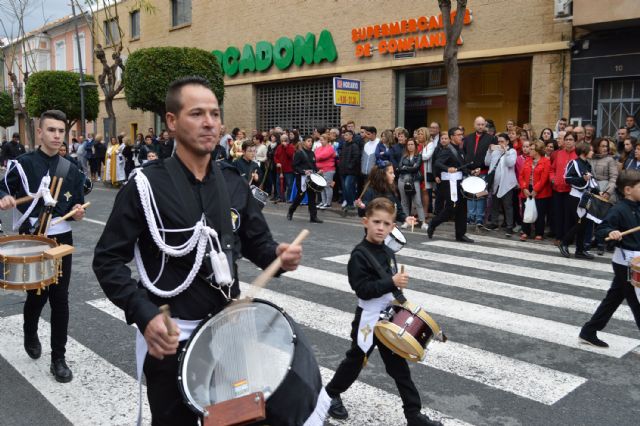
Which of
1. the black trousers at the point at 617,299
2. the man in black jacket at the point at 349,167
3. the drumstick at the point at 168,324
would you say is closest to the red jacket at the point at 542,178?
the man in black jacket at the point at 349,167

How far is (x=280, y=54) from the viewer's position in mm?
23344

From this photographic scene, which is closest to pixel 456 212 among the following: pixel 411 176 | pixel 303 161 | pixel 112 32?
pixel 411 176

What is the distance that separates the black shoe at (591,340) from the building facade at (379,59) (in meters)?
10.7

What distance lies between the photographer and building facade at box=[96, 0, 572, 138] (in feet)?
50.8

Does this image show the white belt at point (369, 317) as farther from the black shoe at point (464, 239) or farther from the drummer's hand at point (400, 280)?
the black shoe at point (464, 239)

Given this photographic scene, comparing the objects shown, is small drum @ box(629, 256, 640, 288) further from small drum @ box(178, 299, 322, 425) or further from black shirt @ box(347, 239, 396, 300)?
small drum @ box(178, 299, 322, 425)

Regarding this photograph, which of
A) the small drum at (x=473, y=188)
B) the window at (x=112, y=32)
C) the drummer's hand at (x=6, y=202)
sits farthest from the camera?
the window at (x=112, y=32)

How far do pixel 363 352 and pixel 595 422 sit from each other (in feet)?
5.19

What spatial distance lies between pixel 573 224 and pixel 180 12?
945 inches

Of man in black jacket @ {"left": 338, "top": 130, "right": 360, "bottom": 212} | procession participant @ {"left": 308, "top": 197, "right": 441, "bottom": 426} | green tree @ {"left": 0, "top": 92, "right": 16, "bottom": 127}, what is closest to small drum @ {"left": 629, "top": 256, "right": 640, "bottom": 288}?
procession participant @ {"left": 308, "top": 197, "right": 441, "bottom": 426}

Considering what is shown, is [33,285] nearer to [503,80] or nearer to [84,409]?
[84,409]

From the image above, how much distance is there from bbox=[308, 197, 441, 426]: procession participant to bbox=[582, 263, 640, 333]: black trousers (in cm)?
244

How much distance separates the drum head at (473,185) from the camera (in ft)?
34.2

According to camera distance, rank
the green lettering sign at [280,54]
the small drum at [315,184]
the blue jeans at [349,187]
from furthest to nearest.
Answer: the green lettering sign at [280,54], the blue jeans at [349,187], the small drum at [315,184]
